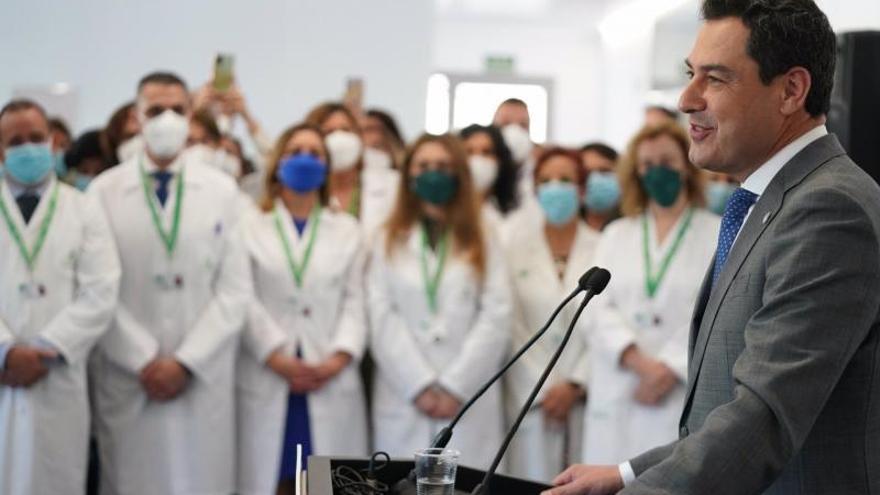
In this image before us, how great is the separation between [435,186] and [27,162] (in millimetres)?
1610

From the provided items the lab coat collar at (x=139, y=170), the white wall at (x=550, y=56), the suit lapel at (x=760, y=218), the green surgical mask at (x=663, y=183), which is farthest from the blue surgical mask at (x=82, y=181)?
the white wall at (x=550, y=56)

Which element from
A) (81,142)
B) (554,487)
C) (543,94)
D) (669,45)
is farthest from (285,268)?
(543,94)

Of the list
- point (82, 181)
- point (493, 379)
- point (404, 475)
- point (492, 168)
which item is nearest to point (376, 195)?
point (492, 168)

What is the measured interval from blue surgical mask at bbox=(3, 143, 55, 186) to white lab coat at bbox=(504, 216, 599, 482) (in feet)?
6.48

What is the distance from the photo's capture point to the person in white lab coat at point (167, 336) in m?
5.00

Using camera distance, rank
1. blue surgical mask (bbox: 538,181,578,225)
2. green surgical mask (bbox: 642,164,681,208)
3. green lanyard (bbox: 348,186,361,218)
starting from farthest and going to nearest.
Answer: green lanyard (bbox: 348,186,361,218)
blue surgical mask (bbox: 538,181,578,225)
green surgical mask (bbox: 642,164,681,208)

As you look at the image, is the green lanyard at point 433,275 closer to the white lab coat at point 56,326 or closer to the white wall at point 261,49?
the white lab coat at point 56,326

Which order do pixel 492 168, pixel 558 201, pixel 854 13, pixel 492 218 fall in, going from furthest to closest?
1. pixel 854 13
2. pixel 492 168
3. pixel 492 218
4. pixel 558 201

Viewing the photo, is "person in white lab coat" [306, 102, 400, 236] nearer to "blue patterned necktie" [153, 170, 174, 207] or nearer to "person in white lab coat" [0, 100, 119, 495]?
"blue patterned necktie" [153, 170, 174, 207]

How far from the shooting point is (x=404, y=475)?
2219 mm

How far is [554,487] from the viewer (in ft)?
6.86

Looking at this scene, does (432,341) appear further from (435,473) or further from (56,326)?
(435,473)

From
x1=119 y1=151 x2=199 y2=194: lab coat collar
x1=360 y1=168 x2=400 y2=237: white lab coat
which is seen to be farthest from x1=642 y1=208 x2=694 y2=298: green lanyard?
A: x1=119 y1=151 x2=199 y2=194: lab coat collar

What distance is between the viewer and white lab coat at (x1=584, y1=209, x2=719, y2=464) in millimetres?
4977
